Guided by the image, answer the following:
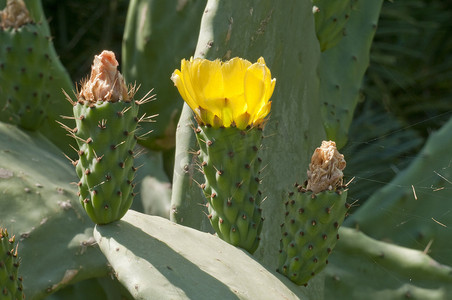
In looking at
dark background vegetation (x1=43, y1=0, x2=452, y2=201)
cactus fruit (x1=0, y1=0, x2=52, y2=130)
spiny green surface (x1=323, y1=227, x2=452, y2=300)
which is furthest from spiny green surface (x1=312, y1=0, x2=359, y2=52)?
dark background vegetation (x1=43, y1=0, x2=452, y2=201)

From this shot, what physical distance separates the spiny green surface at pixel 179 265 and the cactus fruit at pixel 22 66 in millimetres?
952

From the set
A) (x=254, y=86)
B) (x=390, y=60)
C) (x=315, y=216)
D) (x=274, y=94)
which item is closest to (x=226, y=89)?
(x=254, y=86)

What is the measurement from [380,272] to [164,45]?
0.99m

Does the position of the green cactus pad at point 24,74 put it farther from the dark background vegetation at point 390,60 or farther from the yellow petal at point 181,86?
the dark background vegetation at point 390,60

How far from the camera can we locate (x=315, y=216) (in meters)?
1.43

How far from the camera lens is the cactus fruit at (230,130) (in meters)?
1.31

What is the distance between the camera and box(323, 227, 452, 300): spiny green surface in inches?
85.3

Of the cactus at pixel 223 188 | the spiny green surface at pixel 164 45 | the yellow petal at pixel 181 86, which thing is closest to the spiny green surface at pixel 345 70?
the cactus at pixel 223 188

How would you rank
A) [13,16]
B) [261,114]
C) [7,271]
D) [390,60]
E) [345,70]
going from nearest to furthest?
[7,271], [261,114], [13,16], [345,70], [390,60]

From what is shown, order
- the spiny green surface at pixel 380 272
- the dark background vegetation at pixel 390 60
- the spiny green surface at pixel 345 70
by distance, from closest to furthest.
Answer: the spiny green surface at pixel 380 272 < the spiny green surface at pixel 345 70 < the dark background vegetation at pixel 390 60

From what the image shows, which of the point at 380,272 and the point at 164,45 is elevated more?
the point at 164,45

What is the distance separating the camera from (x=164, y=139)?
263 cm

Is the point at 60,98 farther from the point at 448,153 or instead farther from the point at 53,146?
the point at 448,153

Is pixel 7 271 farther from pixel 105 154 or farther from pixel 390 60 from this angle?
pixel 390 60
